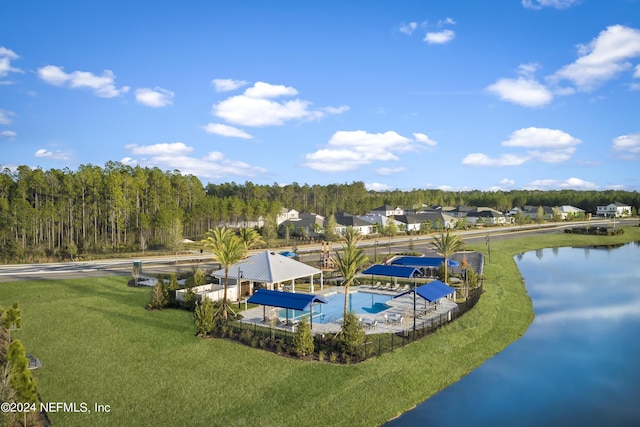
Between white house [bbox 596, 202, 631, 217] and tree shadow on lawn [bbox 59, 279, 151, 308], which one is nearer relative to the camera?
tree shadow on lawn [bbox 59, 279, 151, 308]

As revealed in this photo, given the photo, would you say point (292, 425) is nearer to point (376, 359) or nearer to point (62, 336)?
point (376, 359)

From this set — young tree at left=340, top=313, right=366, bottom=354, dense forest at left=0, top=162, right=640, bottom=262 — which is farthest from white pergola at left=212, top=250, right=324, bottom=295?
dense forest at left=0, top=162, right=640, bottom=262

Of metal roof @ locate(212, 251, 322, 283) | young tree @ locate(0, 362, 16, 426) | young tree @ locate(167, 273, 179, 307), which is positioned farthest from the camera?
metal roof @ locate(212, 251, 322, 283)

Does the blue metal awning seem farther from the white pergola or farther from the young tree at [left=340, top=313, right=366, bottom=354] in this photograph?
the white pergola

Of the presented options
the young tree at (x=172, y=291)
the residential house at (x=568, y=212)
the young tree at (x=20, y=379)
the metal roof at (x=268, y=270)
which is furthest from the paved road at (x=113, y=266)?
the residential house at (x=568, y=212)

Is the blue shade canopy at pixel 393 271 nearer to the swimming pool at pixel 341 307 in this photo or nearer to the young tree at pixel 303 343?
the swimming pool at pixel 341 307

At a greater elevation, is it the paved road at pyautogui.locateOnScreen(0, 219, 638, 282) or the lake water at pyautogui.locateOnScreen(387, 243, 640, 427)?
the paved road at pyautogui.locateOnScreen(0, 219, 638, 282)

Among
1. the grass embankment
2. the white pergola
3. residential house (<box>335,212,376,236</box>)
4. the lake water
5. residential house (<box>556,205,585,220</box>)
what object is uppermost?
residential house (<box>556,205,585,220</box>)
